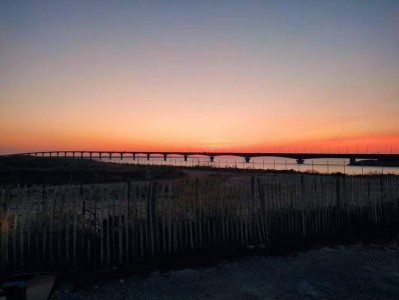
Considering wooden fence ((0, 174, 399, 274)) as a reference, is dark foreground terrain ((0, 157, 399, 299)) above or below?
below

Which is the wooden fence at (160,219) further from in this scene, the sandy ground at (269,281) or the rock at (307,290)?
the rock at (307,290)

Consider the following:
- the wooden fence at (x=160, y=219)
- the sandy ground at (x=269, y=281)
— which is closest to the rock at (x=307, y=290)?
the sandy ground at (x=269, y=281)

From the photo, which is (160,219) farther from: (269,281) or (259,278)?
(269,281)

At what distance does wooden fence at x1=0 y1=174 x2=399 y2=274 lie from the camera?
660 cm

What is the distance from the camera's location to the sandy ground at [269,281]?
5.46 metres

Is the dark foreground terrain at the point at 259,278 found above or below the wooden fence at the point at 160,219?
below

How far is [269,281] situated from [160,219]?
9.23 feet

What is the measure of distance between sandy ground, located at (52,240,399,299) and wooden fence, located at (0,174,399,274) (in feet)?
3.02

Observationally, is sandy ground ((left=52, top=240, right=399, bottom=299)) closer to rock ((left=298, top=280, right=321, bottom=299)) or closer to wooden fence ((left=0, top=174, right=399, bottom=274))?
rock ((left=298, top=280, right=321, bottom=299))

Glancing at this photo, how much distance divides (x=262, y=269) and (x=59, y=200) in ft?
14.8

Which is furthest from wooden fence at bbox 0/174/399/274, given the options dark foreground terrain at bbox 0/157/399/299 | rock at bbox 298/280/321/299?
rock at bbox 298/280/321/299

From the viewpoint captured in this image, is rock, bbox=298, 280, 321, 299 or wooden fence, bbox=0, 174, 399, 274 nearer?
rock, bbox=298, 280, 321, 299

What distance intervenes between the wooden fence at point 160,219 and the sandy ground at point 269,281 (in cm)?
92

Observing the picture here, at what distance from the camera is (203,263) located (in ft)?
23.1
